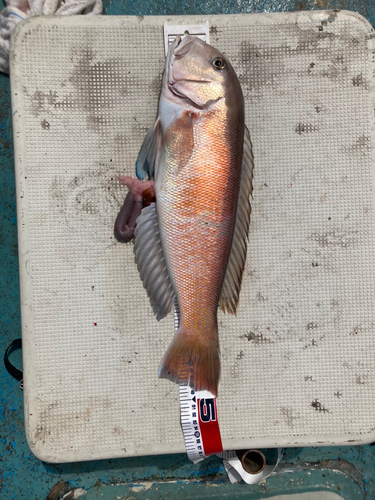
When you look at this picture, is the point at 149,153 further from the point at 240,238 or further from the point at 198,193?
the point at 240,238

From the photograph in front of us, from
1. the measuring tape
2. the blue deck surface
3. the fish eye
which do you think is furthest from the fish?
the blue deck surface

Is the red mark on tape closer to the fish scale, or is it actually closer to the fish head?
the fish scale

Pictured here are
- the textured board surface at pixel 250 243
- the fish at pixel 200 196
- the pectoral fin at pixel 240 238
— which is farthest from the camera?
the textured board surface at pixel 250 243

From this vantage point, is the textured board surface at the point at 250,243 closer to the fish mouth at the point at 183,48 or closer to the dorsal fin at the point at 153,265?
the dorsal fin at the point at 153,265

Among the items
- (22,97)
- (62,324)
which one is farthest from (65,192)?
(62,324)

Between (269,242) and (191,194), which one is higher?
(191,194)

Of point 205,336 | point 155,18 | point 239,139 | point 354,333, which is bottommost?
point 354,333

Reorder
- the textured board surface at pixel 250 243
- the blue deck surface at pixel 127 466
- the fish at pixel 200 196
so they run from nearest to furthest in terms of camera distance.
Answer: the fish at pixel 200 196, the textured board surface at pixel 250 243, the blue deck surface at pixel 127 466

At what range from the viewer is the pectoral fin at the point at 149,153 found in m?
1.43

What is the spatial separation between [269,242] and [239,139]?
1.74 feet

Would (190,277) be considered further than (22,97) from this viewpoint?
No

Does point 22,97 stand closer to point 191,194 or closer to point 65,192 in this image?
point 65,192

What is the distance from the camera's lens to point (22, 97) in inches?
60.9

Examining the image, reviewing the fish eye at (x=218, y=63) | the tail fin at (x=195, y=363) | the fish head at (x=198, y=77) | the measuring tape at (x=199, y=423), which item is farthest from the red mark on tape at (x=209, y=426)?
the fish eye at (x=218, y=63)
